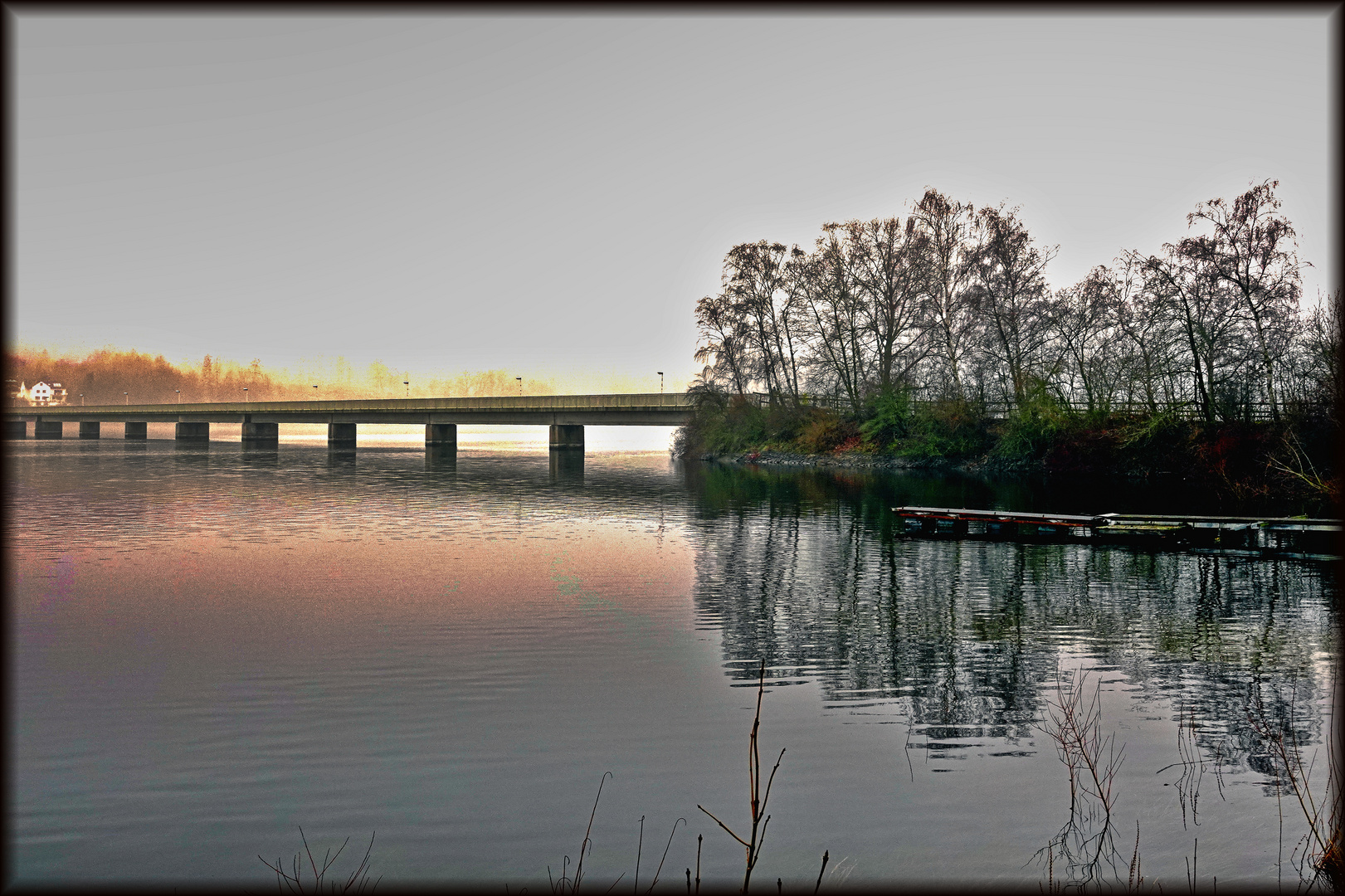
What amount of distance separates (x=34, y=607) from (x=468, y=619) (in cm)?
989

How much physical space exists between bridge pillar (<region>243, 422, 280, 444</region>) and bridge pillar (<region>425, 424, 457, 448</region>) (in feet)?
104

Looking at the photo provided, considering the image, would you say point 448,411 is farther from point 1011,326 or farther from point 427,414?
point 1011,326

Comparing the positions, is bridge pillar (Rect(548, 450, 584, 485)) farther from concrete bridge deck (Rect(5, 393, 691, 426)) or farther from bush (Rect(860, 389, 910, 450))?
bush (Rect(860, 389, 910, 450))

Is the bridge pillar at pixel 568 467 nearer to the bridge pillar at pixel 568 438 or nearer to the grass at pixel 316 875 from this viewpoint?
the bridge pillar at pixel 568 438

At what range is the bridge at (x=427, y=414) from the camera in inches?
3971

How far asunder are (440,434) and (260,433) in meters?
36.9

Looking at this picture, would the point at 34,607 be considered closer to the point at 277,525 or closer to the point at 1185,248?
the point at 277,525

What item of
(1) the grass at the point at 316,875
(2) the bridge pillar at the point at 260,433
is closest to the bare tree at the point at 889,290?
(1) the grass at the point at 316,875

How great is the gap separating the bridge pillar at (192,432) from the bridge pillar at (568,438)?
78265 millimetres

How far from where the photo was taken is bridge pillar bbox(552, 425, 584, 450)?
11650 cm

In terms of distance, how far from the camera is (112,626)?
711 inches

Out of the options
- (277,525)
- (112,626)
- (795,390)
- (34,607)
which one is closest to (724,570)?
(112,626)

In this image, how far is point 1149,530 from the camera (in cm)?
3077

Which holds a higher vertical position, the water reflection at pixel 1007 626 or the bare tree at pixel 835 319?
the bare tree at pixel 835 319
